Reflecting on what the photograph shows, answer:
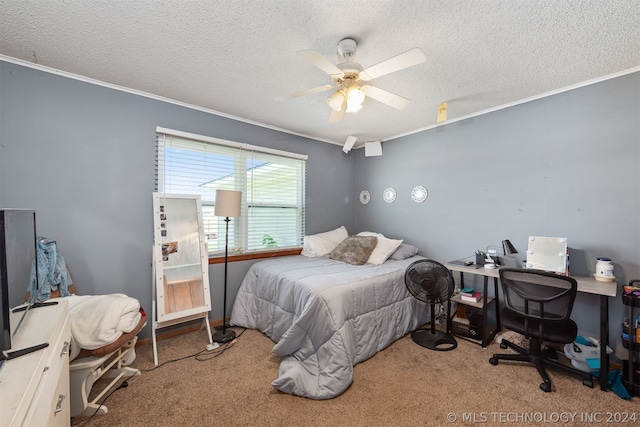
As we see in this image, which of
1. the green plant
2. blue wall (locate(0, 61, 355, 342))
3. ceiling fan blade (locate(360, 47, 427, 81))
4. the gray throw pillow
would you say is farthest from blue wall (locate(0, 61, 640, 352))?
ceiling fan blade (locate(360, 47, 427, 81))

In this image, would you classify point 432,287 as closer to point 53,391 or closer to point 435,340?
point 435,340

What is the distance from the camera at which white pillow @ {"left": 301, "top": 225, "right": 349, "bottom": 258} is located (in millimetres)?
3500

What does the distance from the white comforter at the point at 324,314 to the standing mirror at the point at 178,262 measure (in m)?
0.57

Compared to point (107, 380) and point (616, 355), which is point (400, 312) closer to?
point (616, 355)

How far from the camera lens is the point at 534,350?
6.81ft

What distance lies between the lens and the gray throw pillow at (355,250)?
10.1ft

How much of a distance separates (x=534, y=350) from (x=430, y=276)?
3.02 feet

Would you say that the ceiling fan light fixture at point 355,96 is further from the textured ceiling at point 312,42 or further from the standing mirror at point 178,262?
the standing mirror at point 178,262

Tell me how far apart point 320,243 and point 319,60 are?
243 centimetres

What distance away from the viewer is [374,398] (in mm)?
1803

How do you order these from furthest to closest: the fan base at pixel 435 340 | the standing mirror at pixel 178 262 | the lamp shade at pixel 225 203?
the lamp shade at pixel 225 203, the fan base at pixel 435 340, the standing mirror at pixel 178 262

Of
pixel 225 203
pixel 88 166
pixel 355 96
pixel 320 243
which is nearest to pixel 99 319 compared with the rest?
pixel 225 203

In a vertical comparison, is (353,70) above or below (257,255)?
above

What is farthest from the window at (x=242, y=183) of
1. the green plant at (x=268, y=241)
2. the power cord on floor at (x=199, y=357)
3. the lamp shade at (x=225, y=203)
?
the power cord on floor at (x=199, y=357)
